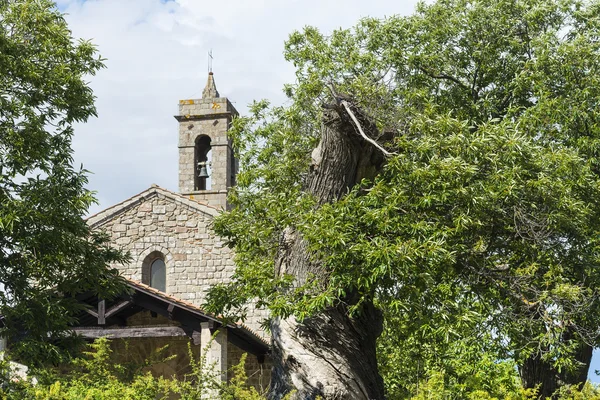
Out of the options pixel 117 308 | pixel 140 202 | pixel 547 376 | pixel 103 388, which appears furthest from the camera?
pixel 140 202

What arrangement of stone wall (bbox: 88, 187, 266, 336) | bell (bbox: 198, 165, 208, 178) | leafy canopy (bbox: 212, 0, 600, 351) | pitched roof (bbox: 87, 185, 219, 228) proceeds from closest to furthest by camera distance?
leafy canopy (bbox: 212, 0, 600, 351)
stone wall (bbox: 88, 187, 266, 336)
pitched roof (bbox: 87, 185, 219, 228)
bell (bbox: 198, 165, 208, 178)

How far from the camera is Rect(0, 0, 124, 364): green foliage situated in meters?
11.7

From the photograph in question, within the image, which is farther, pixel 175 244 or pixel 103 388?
pixel 175 244

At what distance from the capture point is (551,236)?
486 inches

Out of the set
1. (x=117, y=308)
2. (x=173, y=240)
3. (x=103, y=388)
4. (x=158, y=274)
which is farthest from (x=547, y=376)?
(x=158, y=274)

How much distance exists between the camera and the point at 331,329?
10055 millimetres

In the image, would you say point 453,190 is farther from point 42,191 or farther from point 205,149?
point 205,149

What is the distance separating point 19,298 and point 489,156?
722 cm

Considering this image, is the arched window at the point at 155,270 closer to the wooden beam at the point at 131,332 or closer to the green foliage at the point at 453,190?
the wooden beam at the point at 131,332

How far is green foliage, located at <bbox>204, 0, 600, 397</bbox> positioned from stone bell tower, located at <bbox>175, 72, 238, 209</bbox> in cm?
771

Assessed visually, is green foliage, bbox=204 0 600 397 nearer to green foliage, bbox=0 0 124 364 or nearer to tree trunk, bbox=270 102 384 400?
tree trunk, bbox=270 102 384 400

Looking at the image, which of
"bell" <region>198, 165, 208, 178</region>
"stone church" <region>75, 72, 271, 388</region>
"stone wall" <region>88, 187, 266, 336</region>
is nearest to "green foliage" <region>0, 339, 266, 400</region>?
"stone church" <region>75, 72, 271, 388</region>

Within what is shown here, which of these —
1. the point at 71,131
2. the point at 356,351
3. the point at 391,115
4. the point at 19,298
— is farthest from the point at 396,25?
the point at 19,298

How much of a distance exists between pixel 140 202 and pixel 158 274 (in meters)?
2.00
